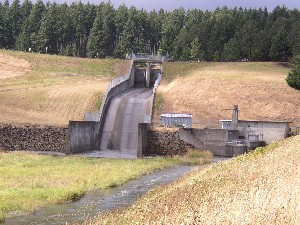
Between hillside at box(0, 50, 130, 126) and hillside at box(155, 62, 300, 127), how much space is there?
9.94 meters

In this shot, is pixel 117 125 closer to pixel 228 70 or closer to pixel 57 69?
pixel 228 70

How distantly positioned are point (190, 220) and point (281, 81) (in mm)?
67917

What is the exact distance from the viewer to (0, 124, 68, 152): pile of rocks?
54219 mm

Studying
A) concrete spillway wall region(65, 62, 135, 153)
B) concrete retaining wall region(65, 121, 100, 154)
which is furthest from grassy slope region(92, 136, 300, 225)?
concrete spillway wall region(65, 62, 135, 153)

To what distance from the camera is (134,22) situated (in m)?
138

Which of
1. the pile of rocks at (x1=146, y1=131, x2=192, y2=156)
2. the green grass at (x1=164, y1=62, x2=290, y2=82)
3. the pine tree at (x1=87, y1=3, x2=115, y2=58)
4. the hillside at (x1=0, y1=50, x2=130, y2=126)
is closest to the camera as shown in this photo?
the pile of rocks at (x1=146, y1=131, x2=192, y2=156)

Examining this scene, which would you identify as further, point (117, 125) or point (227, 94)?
point (227, 94)

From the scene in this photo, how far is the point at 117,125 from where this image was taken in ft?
204

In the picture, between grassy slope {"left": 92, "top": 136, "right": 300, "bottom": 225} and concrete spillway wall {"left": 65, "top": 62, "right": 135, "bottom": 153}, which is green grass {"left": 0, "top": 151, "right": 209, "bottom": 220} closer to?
concrete spillway wall {"left": 65, "top": 62, "right": 135, "bottom": 153}

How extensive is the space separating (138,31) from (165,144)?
8579cm

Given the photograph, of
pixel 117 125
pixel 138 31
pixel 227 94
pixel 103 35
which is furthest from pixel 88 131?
pixel 138 31

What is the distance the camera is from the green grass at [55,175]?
2622cm

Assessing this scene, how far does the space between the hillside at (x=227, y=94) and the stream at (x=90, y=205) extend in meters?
27.5

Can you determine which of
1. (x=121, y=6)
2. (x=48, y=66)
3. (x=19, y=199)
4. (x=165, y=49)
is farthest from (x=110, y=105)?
(x=121, y=6)
